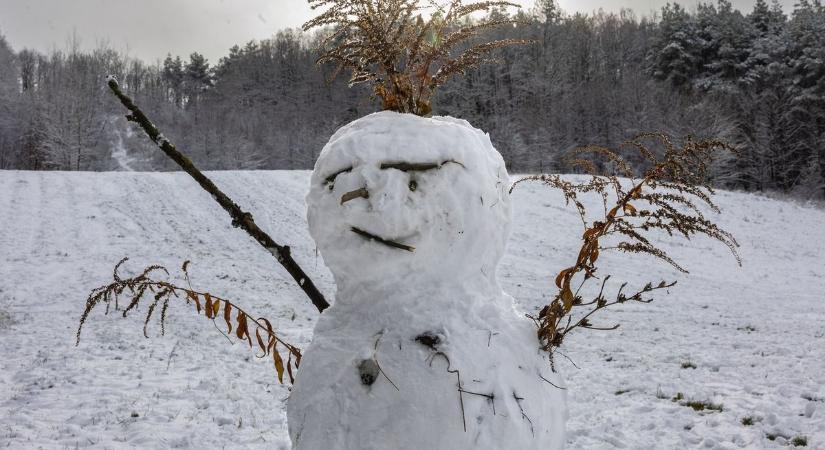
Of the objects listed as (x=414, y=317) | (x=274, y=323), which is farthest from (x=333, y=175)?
(x=274, y=323)

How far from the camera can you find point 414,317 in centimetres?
137

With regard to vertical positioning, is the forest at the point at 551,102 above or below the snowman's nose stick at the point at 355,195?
above

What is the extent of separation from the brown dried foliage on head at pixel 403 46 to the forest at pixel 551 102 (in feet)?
A: 81.7

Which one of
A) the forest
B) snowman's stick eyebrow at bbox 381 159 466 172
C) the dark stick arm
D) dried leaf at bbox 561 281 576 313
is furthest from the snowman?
the forest

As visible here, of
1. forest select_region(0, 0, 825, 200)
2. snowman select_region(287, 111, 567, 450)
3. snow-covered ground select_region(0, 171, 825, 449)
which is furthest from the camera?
forest select_region(0, 0, 825, 200)

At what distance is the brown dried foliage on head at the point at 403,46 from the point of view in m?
1.41

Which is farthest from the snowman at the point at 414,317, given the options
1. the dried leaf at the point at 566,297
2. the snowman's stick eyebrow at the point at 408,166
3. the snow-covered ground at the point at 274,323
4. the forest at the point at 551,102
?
the forest at the point at 551,102

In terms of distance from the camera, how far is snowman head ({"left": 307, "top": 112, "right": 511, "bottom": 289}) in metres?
1.36

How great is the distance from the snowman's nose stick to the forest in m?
25.2

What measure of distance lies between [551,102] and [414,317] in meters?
47.0

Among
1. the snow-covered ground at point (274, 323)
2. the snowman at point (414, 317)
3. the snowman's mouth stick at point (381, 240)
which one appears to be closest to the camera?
the snowman at point (414, 317)

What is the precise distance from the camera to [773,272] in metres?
15.2

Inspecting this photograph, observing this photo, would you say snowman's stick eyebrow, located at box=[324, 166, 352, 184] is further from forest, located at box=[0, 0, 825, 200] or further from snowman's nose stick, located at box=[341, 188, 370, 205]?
forest, located at box=[0, 0, 825, 200]

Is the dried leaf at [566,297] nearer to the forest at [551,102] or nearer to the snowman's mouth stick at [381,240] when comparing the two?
the snowman's mouth stick at [381,240]
